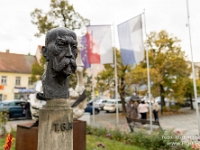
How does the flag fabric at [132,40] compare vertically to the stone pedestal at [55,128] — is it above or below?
above

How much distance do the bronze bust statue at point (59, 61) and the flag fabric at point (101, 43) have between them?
8.57 meters

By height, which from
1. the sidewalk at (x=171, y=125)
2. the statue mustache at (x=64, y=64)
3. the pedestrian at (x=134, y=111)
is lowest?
the sidewalk at (x=171, y=125)

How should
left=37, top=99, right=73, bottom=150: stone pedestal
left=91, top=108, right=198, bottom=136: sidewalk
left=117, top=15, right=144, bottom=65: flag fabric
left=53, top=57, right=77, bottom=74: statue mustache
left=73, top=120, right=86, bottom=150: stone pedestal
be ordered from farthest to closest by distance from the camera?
1. left=117, top=15, right=144, bottom=65: flag fabric
2. left=91, top=108, right=198, bottom=136: sidewalk
3. left=73, top=120, right=86, bottom=150: stone pedestal
4. left=53, top=57, right=77, bottom=74: statue mustache
5. left=37, top=99, right=73, bottom=150: stone pedestal

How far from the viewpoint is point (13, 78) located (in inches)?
1319

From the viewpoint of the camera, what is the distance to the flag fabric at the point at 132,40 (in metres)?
10.6

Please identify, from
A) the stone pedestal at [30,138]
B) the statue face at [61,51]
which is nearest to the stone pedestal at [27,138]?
the stone pedestal at [30,138]

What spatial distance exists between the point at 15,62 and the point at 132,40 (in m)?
30.2

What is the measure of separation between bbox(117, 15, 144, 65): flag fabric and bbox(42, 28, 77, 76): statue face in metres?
7.21

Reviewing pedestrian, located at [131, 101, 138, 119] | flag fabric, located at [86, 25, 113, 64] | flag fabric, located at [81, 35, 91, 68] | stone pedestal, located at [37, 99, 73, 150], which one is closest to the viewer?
stone pedestal, located at [37, 99, 73, 150]

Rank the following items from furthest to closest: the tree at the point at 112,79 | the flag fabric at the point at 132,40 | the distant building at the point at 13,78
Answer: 1. the distant building at the point at 13,78
2. the tree at the point at 112,79
3. the flag fabric at the point at 132,40

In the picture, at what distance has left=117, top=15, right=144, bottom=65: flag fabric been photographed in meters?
10.6

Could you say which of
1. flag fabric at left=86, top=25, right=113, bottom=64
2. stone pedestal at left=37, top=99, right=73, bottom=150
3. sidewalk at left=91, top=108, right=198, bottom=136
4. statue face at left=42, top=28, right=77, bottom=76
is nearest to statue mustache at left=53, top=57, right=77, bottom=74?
statue face at left=42, top=28, right=77, bottom=76

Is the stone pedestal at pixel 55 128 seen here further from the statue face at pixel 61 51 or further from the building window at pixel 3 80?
the building window at pixel 3 80

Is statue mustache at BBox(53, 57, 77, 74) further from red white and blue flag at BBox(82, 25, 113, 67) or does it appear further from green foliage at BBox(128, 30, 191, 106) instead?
green foliage at BBox(128, 30, 191, 106)
